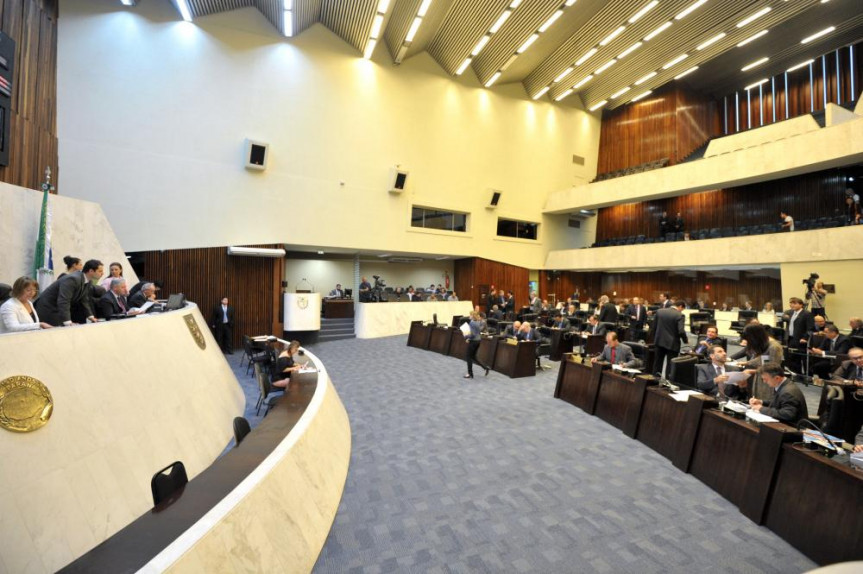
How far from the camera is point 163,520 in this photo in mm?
2025

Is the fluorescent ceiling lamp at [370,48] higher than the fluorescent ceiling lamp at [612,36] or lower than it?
lower

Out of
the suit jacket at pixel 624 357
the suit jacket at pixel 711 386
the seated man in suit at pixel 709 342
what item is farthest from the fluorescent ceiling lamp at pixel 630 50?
the suit jacket at pixel 711 386

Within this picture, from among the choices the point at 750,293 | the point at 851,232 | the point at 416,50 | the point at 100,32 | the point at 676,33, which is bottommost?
the point at 750,293

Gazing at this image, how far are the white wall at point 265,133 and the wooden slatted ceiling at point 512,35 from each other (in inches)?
32.2

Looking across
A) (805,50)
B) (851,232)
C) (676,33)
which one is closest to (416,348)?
(851,232)

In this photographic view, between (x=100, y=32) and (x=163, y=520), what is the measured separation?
1291 centimetres

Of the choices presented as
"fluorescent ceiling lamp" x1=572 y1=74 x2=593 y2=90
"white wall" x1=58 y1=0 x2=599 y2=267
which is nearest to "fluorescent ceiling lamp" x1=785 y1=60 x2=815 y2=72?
"fluorescent ceiling lamp" x1=572 y1=74 x2=593 y2=90

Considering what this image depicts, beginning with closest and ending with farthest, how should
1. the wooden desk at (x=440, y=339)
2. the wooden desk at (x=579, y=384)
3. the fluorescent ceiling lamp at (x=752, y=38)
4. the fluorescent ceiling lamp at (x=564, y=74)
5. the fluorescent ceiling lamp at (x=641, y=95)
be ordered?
1. the wooden desk at (x=579, y=384)
2. the wooden desk at (x=440, y=339)
3. the fluorescent ceiling lamp at (x=752, y=38)
4. the fluorescent ceiling lamp at (x=564, y=74)
5. the fluorescent ceiling lamp at (x=641, y=95)

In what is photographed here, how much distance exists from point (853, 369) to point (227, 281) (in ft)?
42.6

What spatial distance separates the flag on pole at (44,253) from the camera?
5.53 m

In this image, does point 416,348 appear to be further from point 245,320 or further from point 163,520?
point 163,520

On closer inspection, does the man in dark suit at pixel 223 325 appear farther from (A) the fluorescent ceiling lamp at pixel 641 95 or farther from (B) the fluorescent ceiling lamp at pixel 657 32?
(A) the fluorescent ceiling lamp at pixel 641 95

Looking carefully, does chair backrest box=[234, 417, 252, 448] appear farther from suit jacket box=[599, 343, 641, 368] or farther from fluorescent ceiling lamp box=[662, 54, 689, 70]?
fluorescent ceiling lamp box=[662, 54, 689, 70]

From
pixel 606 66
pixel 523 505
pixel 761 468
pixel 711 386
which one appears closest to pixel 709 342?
Answer: pixel 711 386
